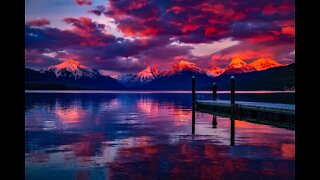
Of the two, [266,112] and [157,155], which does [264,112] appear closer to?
[266,112]

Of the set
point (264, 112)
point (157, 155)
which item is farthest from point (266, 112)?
point (157, 155)

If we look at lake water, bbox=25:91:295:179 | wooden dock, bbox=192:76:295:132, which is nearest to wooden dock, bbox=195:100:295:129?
wooden dock, bbox=192:76:295:132

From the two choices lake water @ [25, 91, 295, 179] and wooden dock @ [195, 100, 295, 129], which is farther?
wooden dock @ [195, 100, 295, 129]

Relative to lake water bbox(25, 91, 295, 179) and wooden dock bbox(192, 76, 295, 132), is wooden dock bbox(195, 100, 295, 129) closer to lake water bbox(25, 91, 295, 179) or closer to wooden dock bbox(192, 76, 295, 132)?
wooden dock bbox(192, 76, 295, 132)

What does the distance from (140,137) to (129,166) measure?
10604mm

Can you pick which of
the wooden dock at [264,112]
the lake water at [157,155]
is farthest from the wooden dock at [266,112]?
the lake water at [157,155]

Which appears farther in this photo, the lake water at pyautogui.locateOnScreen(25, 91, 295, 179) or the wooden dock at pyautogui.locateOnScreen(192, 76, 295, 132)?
the wooden dock at pyautogui.locateOnScreen(192, 76, 295, 132)

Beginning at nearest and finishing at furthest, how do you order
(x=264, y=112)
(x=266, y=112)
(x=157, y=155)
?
1. (x=157, y=155)
2. (x=266, y=112)
3. (x=264, y=112)

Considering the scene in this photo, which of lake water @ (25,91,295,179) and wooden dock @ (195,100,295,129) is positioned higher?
wooden dock @ (195,100,295,129)

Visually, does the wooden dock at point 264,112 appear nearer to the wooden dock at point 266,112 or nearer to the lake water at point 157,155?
the wooden dock at point 266,112
